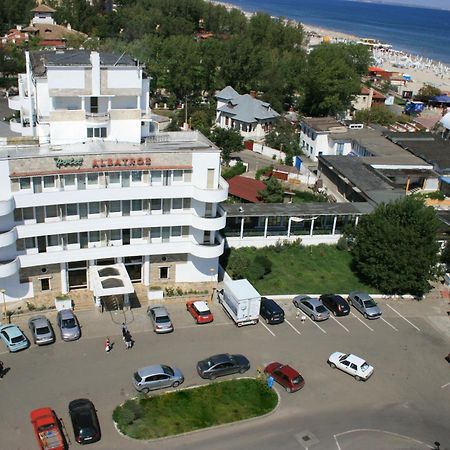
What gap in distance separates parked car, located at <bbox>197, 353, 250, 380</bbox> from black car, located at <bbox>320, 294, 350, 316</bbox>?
10270mm

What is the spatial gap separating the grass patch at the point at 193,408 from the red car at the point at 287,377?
94 cm

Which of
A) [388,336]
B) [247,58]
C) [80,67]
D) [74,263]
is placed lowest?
[388,336]

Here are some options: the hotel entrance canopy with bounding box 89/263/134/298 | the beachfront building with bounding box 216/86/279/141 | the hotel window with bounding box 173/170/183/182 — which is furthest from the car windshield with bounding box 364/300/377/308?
Result: the beachfront building with bounding box 216/86/279/141

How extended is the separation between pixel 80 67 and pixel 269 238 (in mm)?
22747

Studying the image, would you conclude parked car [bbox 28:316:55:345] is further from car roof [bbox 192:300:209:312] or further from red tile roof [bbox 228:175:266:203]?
red tile roof [bbox 228:175:266:203]

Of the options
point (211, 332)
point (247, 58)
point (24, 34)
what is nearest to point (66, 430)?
point (211, 332)

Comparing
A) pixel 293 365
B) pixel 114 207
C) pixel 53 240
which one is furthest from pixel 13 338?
pixel 293 365

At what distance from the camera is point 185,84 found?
10294 centimetres

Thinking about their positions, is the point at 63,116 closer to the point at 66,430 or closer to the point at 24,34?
the point at 66,430

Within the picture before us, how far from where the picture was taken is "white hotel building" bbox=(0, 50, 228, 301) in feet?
128

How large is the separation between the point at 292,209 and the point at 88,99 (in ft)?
70.6

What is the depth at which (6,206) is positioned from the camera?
3728 centimetres

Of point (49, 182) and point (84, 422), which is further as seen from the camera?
point (49, 182)

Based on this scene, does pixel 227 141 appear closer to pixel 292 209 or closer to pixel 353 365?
pixel 292 209
